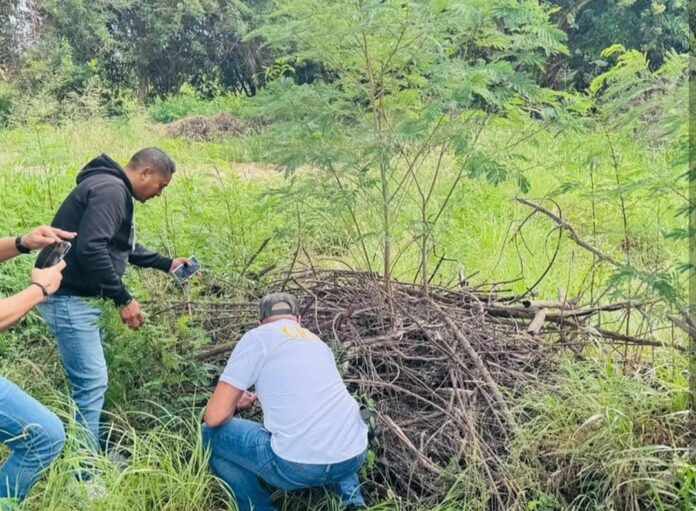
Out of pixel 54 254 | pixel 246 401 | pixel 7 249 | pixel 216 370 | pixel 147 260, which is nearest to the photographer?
pixel 54 254

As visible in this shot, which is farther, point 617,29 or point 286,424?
point 617,29

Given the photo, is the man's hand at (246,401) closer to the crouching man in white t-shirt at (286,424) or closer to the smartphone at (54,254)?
the crouching man in white t-shirt at (286,424)

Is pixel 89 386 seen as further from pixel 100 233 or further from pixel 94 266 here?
pixel 100 233

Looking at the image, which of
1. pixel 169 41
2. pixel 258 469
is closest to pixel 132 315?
pixel 258 469

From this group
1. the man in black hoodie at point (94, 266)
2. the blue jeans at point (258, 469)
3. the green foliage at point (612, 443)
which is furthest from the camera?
the man in black hoodie at point (94, 266)

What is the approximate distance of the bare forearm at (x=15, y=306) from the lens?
2.36 meters

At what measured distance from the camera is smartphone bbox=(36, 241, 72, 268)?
278cm

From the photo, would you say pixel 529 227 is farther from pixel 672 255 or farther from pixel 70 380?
pixel 70 380

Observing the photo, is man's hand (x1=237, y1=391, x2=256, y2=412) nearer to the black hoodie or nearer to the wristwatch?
the black hoodie

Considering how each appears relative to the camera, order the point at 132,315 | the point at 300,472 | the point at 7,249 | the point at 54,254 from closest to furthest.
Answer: the point at 300,472 < the point at 54,254 < the point at 7,249 < the point at 132,315

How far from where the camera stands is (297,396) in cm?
271

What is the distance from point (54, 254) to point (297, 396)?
122 cm

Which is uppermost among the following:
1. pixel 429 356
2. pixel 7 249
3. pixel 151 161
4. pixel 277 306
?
pixel 151 161

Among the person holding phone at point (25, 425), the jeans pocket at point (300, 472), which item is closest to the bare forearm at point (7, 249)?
the person holding phone at point (25, 425)
